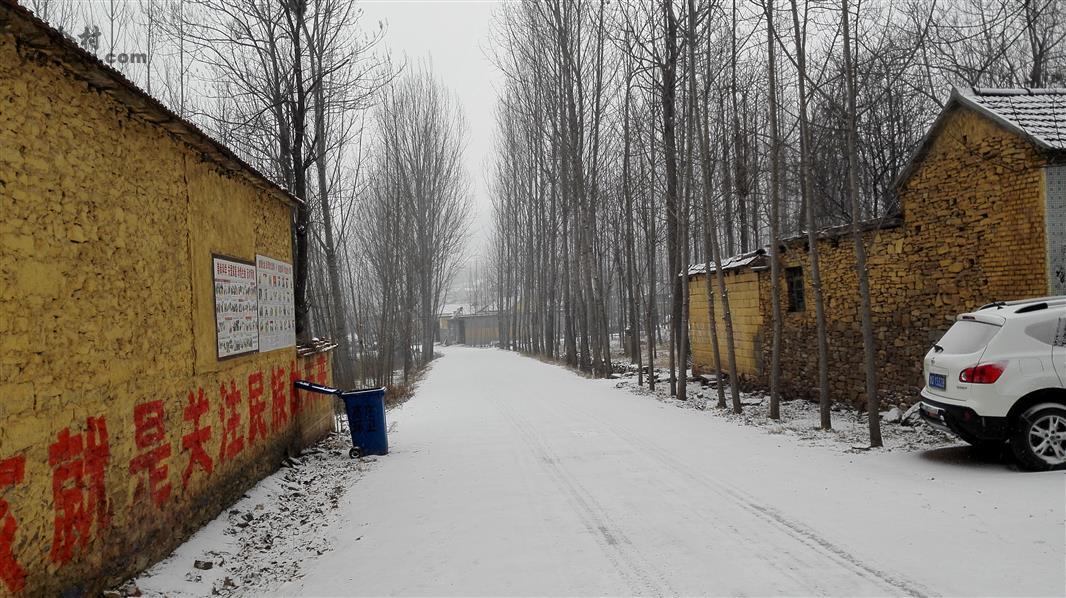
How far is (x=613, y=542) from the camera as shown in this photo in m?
5.22

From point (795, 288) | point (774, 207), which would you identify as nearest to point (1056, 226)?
point (774, 207)

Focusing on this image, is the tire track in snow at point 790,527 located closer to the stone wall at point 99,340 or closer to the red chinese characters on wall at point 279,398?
the stone wall at point 99,340

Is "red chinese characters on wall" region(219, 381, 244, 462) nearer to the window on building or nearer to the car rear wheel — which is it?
the car rear wheel

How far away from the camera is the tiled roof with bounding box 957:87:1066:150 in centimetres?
848

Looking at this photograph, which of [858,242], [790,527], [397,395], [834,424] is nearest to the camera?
[790,527]

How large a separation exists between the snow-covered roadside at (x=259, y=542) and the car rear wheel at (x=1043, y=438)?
661 centimetres

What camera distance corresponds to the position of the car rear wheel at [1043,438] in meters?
6.59

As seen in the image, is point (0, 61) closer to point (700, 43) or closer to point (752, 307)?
point (700, 43)

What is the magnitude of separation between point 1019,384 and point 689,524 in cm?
379

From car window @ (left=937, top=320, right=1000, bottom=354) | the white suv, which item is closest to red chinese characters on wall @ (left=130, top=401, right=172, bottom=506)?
the white suv

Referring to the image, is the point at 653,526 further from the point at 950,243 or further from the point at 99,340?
the point at 950,243

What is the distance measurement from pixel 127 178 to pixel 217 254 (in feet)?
5.86

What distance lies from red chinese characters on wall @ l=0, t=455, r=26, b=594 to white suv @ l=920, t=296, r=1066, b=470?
25.8ft

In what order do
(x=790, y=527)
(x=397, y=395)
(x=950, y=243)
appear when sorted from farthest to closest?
(x=397, y=395), (x=950, y=243), (x=790, y=527)
